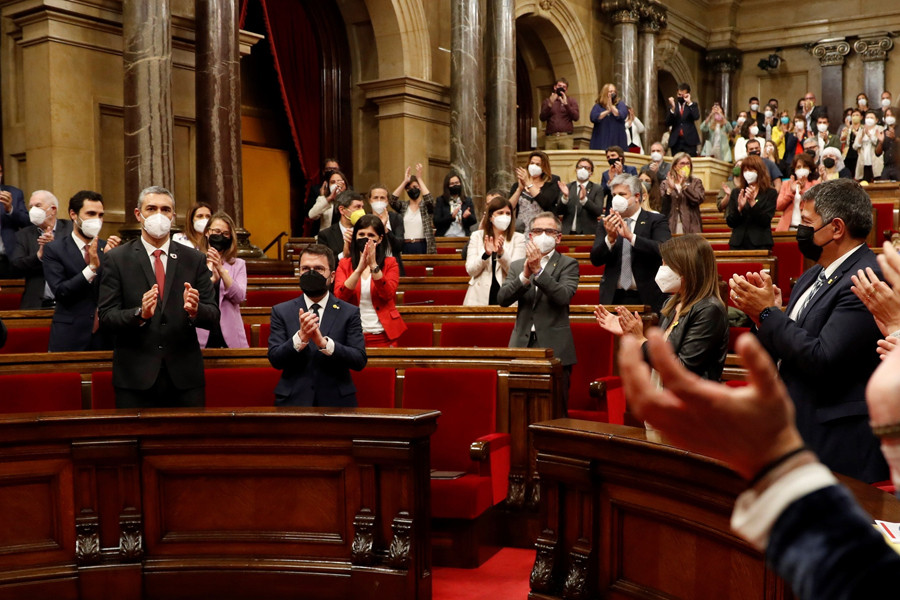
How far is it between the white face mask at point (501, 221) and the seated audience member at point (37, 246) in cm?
250

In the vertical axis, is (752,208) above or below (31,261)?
above

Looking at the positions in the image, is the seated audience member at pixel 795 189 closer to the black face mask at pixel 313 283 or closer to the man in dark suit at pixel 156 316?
the black face mask at pixel 313 283

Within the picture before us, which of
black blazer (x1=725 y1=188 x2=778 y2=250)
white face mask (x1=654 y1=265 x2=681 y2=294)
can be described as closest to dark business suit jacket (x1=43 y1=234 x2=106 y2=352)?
white face mask (x1=654 y1=265 x2=681 y2=294)

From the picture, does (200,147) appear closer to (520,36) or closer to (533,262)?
(533,262)

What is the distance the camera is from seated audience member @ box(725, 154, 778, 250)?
631 centimetres

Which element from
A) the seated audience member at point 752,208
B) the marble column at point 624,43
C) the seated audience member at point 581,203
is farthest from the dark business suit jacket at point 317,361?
the marble column at point 624,43

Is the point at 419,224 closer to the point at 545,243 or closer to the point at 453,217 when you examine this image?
the point at 453,217

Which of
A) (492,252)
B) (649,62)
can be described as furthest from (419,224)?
(649,62)

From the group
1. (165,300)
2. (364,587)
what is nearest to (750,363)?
(364,587)

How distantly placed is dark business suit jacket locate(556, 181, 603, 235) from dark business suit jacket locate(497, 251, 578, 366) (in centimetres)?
372

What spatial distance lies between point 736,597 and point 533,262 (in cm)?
215

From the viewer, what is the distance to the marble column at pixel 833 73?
19.3 meters

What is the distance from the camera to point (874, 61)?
1875 centimetres

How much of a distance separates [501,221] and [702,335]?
2263 millimetres
